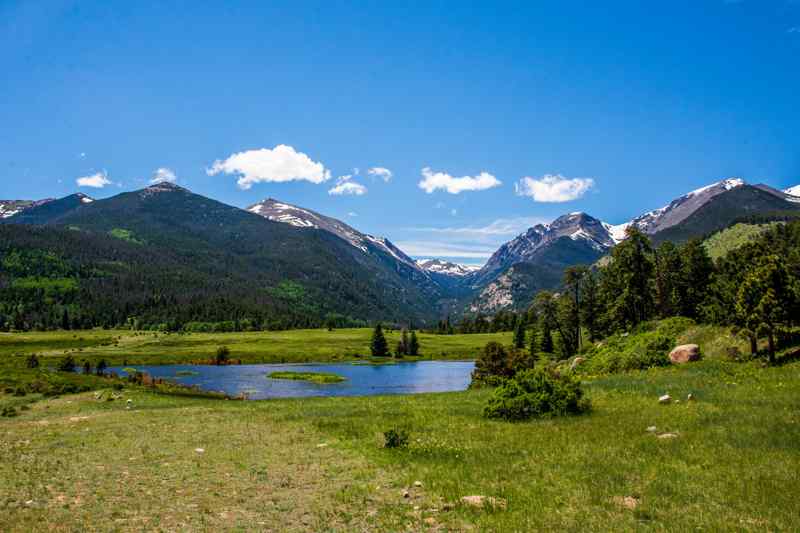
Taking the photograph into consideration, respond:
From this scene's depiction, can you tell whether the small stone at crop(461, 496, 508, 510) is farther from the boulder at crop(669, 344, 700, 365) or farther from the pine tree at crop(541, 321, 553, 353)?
the pine tree at crop(541, 321, 553, 353)

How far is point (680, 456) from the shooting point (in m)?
19.9

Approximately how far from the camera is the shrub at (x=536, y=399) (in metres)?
32.2

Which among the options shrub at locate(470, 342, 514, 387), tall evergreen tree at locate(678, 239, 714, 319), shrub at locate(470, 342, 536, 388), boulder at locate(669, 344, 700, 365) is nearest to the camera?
boulder at locate(669, 344, 700, 365)

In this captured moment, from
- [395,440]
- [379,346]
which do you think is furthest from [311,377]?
[395,440]

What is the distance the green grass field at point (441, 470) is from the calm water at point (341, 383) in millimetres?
47598

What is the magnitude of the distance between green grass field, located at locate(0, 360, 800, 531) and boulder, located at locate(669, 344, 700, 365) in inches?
484

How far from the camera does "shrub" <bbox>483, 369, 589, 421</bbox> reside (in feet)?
106

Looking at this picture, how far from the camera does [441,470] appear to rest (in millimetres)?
21188

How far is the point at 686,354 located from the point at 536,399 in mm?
25212

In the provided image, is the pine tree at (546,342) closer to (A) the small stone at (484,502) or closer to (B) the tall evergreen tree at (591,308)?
(B) the tall evergreen tree at (591,308)

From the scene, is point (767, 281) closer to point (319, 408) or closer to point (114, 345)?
point (319, 408)

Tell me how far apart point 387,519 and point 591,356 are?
58.0 meters

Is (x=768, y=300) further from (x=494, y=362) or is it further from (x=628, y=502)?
(x=494, y=362)

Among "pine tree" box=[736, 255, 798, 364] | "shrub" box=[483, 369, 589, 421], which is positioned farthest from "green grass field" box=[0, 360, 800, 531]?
"pine tree" box=[736, 255, 798, 364]
